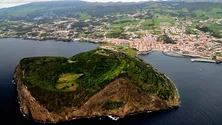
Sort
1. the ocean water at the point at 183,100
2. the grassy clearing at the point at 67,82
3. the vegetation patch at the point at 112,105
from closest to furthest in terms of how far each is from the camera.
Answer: the ocean water at the point at 183,100
the vegetation patch at the point at 112,105
the grassy clearing at the point at 67,82

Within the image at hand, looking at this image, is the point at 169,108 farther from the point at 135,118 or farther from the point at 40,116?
the point at 40,116

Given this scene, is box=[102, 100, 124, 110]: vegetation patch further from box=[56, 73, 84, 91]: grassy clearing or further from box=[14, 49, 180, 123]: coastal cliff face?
box=[56, 73, 84, 91]: grassy clearing

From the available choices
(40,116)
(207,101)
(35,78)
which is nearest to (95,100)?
(40,116)

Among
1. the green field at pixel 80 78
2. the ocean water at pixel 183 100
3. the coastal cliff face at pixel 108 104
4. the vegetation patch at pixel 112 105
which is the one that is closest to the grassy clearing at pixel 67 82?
the green field at pixel 80 78

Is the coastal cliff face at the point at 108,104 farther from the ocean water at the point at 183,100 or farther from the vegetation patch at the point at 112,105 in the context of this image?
the ocean water at the point at 183,100

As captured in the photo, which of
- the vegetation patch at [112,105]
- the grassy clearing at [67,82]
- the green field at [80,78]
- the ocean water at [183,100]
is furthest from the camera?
the grassy clearing at [67,82]

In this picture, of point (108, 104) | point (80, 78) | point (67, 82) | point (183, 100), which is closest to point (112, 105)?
point (108, 104)

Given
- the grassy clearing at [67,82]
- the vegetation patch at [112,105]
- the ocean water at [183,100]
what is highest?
the grassy clearing at [67,82]

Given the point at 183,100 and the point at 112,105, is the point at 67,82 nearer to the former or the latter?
the point at 112,105

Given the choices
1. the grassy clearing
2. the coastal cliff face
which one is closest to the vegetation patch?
the coastal cliff face
